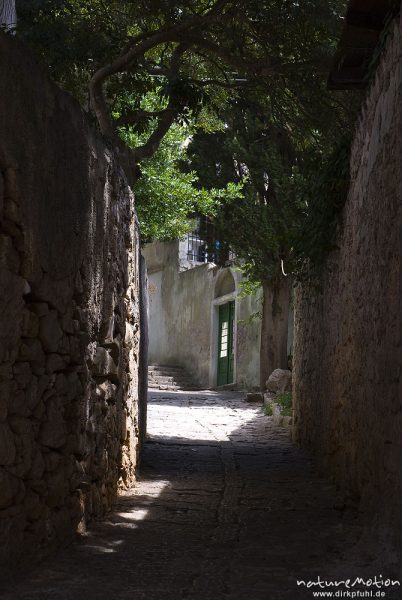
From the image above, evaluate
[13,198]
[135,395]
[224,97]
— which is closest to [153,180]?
[224,97]

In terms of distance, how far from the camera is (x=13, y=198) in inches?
142

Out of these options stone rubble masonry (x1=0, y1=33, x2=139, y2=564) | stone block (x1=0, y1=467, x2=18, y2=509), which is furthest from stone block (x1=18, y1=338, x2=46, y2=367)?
stone block (x1=0, y1=467, x2=18, y2=509)

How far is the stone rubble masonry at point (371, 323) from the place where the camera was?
14.3ft

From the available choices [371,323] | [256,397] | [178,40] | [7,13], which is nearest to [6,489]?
[371,323]

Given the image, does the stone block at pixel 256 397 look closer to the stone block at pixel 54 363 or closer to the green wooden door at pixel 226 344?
the green wooden door at pixel 226 344

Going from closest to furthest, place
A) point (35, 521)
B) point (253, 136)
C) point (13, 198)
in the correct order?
1. point (13, 198)
2. point (35, 521)
3. point (253, 136)

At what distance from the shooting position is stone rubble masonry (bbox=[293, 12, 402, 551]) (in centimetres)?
434

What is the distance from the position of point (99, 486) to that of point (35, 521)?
4.46 feet

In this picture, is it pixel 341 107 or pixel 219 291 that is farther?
pixel 219 291

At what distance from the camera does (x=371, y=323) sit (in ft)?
16.8

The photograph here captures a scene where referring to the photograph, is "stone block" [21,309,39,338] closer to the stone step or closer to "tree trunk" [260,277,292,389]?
"tree trunk" [260,277,292,389]

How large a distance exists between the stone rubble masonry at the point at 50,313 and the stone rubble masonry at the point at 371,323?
1700 mm

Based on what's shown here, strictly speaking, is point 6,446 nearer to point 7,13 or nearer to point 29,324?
point 29,324

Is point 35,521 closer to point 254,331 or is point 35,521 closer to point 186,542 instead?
point 186,542
